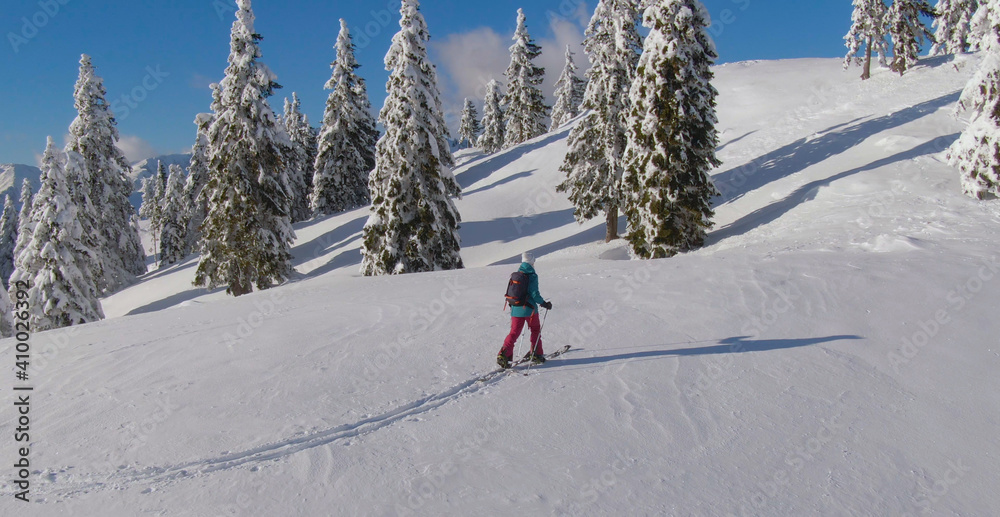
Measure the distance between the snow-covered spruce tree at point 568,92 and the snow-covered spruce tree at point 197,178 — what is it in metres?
41.5

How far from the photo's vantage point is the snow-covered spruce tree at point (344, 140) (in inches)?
1726

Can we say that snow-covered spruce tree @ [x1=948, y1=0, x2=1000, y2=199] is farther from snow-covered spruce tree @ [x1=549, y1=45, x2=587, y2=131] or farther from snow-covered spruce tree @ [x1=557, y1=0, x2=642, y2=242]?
→ snow-covered spruce tree @ [x1=549, y1=45, x2=587, y2=131]

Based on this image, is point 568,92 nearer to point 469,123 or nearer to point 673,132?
point 469,123

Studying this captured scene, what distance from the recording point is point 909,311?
10539mm

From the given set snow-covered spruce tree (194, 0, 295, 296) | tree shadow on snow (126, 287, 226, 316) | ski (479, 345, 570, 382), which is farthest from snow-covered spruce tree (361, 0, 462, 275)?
ski (479, 345, 570, 382)

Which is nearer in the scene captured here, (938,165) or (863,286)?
(863,286)

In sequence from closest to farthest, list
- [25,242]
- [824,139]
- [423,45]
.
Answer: [423,45] → [25,242] → [824,139]

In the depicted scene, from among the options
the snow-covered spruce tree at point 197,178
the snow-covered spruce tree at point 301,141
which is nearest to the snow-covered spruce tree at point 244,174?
the snow-covered spruce tree at point 197,178

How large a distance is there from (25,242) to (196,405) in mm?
26160

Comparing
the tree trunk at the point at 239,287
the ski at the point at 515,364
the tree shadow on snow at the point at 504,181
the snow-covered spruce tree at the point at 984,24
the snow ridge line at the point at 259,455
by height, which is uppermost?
the snow-covered spruce tree at the point at 984,24

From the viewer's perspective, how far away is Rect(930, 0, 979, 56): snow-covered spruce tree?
161 feet

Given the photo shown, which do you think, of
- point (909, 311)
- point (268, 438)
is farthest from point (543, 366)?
point (909, 311)

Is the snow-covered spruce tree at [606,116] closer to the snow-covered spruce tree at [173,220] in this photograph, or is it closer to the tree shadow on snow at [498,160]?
the tree shadow on snow at [498,160]

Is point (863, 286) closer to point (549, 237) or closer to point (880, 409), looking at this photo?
point (880, 409)
